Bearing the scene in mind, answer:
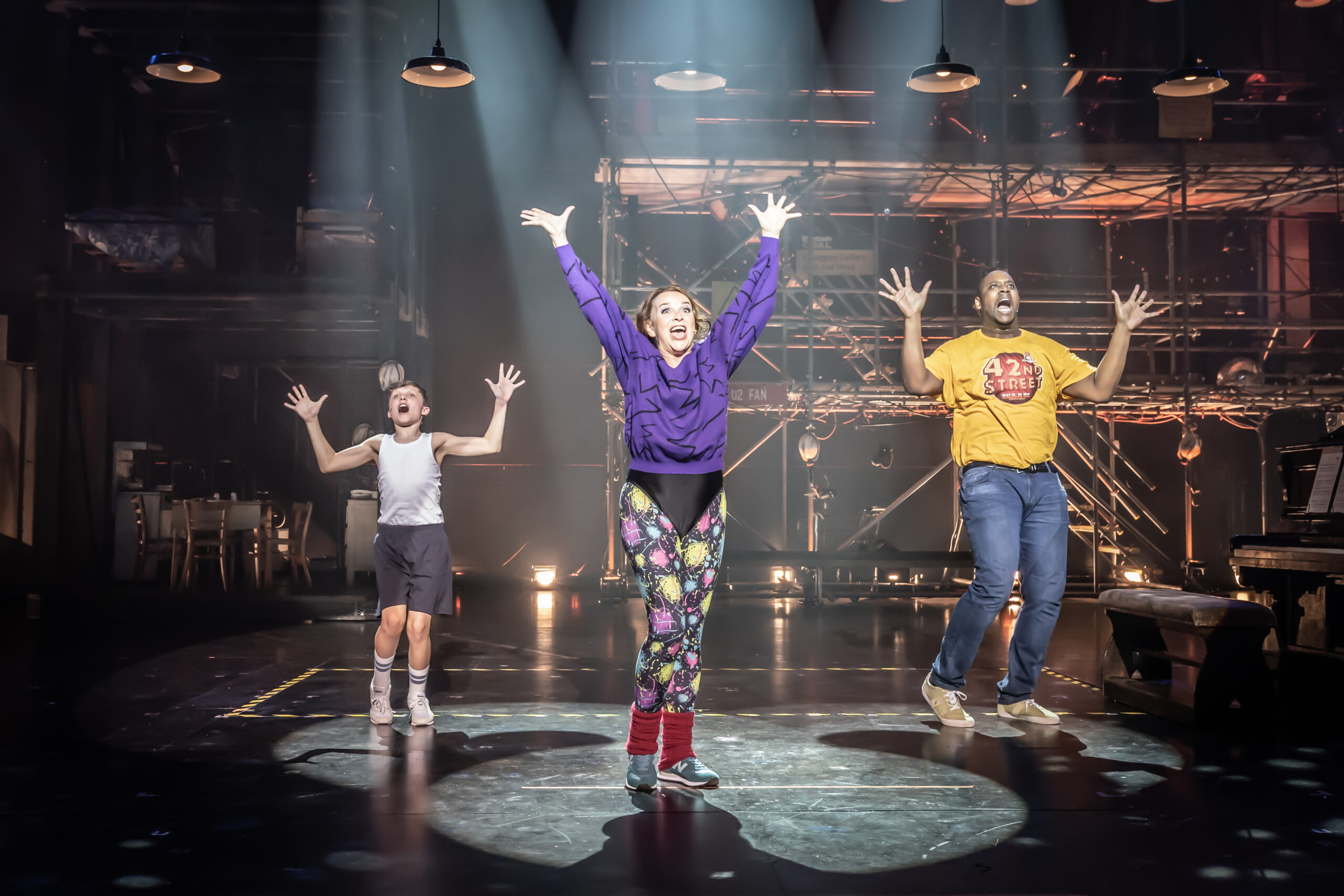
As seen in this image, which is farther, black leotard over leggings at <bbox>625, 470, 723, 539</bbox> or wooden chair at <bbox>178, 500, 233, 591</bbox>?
wooden chair at <bbox>178, 500, 233, 591</bbox>

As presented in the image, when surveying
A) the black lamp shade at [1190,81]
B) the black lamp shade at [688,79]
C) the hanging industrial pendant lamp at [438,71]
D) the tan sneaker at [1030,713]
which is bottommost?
the tan sneaker at [1030,713]

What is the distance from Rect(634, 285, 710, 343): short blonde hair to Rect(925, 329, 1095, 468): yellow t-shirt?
139cm

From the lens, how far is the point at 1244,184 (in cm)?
1306

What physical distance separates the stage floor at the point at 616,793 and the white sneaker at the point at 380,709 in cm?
7

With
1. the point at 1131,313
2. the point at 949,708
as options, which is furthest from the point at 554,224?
the point at 949,708

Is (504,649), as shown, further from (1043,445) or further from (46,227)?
(46,227)

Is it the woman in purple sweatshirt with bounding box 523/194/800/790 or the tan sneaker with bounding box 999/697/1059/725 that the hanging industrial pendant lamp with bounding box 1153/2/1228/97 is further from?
the woman in purple sweatshirt with bounding box 523/194/800/790

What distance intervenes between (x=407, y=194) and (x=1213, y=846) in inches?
454

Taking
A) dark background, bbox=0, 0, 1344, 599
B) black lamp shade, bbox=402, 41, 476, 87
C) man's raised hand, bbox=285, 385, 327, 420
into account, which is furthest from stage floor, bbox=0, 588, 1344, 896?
dark background, bbox=0, 0, 1344, 599

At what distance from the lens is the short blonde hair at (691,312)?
143 inches

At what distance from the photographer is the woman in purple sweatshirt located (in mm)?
3465

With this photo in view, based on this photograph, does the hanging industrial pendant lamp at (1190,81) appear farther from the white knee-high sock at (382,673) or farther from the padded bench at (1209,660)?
the white knee-high sock at (382,673)

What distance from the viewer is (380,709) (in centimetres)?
483

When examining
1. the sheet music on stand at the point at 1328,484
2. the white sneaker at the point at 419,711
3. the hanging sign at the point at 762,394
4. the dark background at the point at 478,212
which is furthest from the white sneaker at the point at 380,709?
the hanging sign at the point at 762,394
